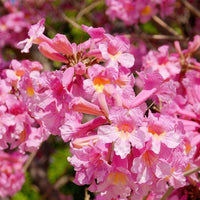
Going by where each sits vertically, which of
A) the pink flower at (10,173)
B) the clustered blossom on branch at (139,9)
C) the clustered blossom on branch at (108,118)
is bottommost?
the pink flower at (10,173)

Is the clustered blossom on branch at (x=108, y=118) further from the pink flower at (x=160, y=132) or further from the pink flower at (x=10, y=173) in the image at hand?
the pink flower at (x=10, y=173)

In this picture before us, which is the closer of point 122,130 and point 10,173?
point 122,130

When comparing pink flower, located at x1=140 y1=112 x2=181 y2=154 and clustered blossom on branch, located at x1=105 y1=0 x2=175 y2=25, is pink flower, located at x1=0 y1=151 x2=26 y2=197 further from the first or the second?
pink flower, located at x1=140 y1=112 x2=181 y2=154

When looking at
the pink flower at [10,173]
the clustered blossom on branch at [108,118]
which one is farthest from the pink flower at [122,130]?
the pink flower at [10,173]

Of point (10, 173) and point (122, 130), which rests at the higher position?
point (122, 130)

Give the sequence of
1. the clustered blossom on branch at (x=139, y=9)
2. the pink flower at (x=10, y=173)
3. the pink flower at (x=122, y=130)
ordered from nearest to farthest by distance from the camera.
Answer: the pink flower at (x=122, y=130), the clustered blossom on branch at (x=139, y=9), the pink flower at (x=10, y=173)

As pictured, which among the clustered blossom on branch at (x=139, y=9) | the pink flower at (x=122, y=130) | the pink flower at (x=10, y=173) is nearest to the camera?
the pink flower at (x=122, y=130)

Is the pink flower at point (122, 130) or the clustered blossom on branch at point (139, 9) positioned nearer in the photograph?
the pink flower at point (122, 130)

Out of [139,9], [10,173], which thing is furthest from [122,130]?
[10,173]

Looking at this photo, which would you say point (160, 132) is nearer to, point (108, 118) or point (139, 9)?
point (108, 118)
